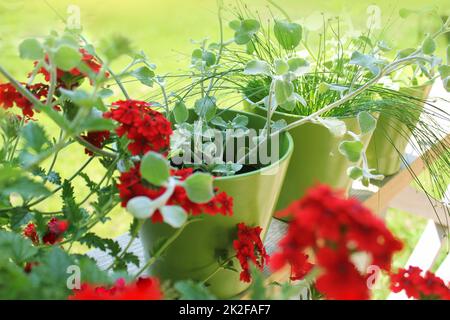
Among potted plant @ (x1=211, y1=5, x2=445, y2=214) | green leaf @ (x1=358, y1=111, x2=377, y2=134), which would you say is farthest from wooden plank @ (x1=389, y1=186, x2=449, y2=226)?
green leaf @ (x1=358, y1=111, x2=377, y2=134)

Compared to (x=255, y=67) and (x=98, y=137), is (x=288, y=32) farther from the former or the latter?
(x=98, y=137)

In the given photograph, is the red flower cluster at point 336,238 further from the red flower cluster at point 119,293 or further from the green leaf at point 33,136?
the green leaf at point 33,136

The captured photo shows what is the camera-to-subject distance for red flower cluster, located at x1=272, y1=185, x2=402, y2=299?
241 mm

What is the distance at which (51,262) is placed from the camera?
1.12 ft

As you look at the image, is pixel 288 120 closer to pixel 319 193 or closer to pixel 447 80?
pixel 447 80

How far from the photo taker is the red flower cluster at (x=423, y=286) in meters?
0.37

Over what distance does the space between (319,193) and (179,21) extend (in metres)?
2.04

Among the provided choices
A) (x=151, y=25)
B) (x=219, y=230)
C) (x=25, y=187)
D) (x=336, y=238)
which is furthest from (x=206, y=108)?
(x=151, y=25)

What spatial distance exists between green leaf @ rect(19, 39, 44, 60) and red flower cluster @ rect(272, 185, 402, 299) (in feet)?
0.75

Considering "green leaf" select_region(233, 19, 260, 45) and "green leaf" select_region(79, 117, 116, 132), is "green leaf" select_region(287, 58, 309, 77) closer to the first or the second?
"green leaf" select_region(233, 19, 260, 45)

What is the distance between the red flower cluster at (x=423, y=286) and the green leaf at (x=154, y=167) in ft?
0.61

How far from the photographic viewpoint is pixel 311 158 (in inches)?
24.8

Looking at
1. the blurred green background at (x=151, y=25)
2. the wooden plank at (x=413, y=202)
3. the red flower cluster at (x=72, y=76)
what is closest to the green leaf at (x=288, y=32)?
the red flower cluster at (x=72, y=76)
